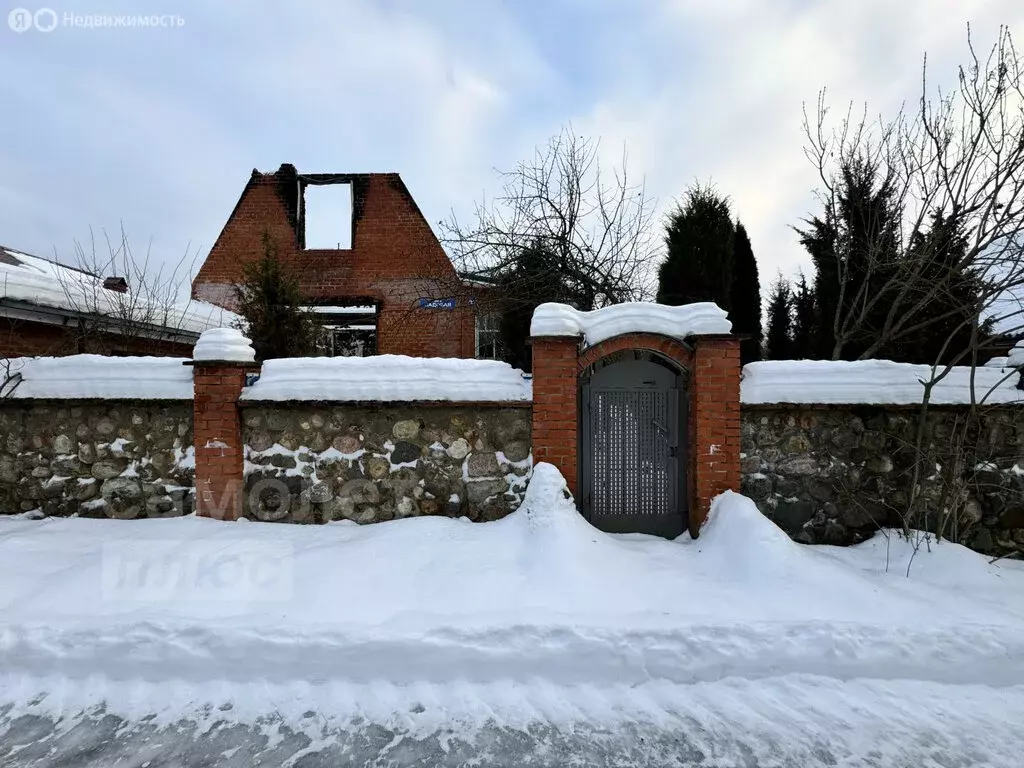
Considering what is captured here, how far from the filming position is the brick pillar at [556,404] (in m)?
4.42

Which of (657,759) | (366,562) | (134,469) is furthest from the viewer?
(134,469)

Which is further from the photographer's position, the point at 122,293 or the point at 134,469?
the point at 122,293

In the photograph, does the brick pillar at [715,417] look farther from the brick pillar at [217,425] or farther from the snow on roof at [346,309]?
the snow on roof at [346,309]

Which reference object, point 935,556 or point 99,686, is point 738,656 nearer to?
point 935,556

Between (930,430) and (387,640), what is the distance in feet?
16.9

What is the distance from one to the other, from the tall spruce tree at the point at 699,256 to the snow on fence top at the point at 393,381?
5.59 meters

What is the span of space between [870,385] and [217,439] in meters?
6.30

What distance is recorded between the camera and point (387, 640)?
9.48ft

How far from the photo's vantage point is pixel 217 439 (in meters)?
4.55

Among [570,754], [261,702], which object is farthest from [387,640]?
[570,754]

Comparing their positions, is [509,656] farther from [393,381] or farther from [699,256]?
[699,256]

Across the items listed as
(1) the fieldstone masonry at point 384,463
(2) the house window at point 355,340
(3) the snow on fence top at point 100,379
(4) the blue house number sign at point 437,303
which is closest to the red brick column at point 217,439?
(1) the fieldstone masonry at point 384,463

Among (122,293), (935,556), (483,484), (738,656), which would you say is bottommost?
(738,656)

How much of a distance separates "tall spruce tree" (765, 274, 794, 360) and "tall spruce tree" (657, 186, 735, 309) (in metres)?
9.01
